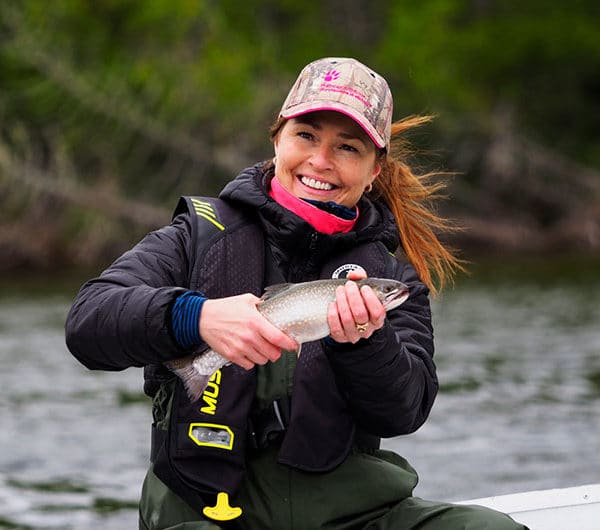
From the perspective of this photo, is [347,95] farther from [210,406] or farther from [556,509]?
[556,509]

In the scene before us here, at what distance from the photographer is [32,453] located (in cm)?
912

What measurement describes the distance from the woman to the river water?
11.7ft

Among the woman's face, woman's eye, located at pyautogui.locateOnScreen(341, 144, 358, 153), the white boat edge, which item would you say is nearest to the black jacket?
the woman's face

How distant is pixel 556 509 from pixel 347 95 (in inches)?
65.6

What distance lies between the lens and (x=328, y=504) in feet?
10.6

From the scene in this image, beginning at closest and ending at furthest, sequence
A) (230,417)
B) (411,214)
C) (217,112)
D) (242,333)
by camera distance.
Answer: (242,333) < (230,417) < (411,214) < (217,112)

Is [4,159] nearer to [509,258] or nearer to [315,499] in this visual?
[509,258]

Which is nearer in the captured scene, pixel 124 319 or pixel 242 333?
pixel 242 333

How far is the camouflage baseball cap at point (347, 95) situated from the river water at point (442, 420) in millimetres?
3783

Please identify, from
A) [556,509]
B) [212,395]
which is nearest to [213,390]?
[212,395]

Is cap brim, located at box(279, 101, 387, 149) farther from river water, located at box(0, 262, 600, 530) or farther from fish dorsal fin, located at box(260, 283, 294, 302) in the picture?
river water, located at box(0, 262, 600, 530)

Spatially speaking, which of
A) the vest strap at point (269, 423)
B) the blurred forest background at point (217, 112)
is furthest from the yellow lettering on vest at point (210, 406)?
the blurred forest background at point (217, 112)

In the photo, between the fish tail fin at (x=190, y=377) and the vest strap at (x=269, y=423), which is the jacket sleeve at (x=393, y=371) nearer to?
the vest strap at (x=269, y=423)

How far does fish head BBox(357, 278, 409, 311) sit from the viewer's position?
284 centimetres
